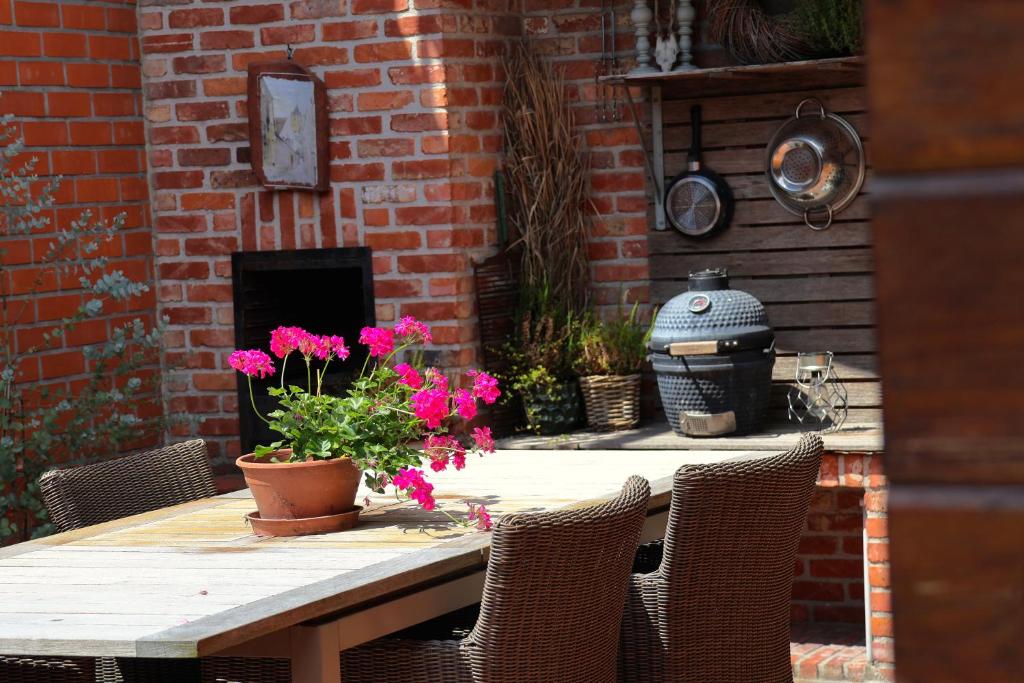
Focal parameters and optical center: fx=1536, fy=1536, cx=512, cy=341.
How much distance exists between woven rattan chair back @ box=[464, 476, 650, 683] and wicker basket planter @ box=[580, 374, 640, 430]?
2165 mm

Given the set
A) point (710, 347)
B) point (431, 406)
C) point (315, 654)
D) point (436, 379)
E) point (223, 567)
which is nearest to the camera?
point (315, 654)

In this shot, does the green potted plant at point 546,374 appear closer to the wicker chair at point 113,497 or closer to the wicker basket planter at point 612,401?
the wicker basket planter at point 612,401

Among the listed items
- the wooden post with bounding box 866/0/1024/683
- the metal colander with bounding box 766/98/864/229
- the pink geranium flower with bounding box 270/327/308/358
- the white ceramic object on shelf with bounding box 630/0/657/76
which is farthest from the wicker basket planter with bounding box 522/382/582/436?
the wooden post with bounding box 866/0/1024/683

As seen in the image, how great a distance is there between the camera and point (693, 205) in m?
5.08

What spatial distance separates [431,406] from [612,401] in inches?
80.1

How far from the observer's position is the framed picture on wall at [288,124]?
16.6 feet

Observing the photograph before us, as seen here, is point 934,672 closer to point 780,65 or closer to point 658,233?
point 780,65

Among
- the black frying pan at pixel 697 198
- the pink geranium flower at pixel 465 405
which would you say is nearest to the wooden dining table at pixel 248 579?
the pink geranium flower at pixel 465 405

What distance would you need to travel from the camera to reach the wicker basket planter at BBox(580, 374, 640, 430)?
496 cm

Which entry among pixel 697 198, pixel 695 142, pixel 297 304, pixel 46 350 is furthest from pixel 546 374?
pixel 46 350

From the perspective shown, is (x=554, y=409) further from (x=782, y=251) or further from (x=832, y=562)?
(x=832, y=562)

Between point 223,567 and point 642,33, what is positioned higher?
point 642,33

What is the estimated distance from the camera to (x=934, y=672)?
2.10 ft

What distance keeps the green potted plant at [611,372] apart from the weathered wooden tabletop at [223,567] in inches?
45.8
